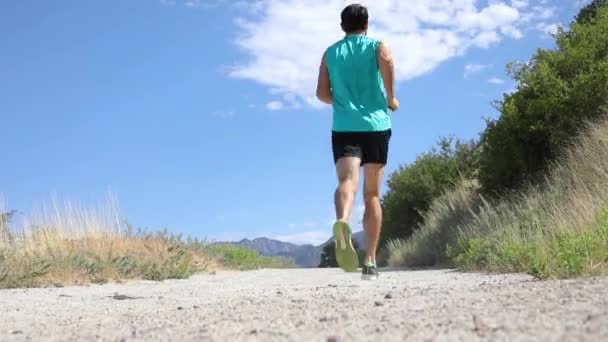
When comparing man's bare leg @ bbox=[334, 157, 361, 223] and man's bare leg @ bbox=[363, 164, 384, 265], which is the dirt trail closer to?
man's bare leg @ bbox=[334, 157, 361, 223]

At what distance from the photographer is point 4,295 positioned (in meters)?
7.43

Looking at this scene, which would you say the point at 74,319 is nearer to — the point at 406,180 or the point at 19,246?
the point at 19,246

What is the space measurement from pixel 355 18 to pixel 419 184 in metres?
14.1

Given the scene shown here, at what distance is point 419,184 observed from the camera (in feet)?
65.5

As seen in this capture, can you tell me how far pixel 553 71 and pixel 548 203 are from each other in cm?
382

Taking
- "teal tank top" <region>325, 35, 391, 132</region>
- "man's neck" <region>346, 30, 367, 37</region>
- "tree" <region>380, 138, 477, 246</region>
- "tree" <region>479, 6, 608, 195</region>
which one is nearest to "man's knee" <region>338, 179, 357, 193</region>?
"teal tank top" <region>325, 35, 391, 132</region>

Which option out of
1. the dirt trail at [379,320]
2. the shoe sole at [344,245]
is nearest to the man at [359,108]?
the shoe sole at [344,245]

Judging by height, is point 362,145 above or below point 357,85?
below

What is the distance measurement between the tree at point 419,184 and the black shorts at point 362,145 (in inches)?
511

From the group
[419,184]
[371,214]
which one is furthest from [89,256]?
[419,184]

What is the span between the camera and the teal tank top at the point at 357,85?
6.05 m

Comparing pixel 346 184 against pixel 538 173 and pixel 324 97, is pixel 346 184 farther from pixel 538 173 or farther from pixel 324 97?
pixel 538 173

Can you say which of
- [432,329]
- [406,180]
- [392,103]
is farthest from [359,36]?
[406,180]

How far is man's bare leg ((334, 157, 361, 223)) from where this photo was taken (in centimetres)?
583
